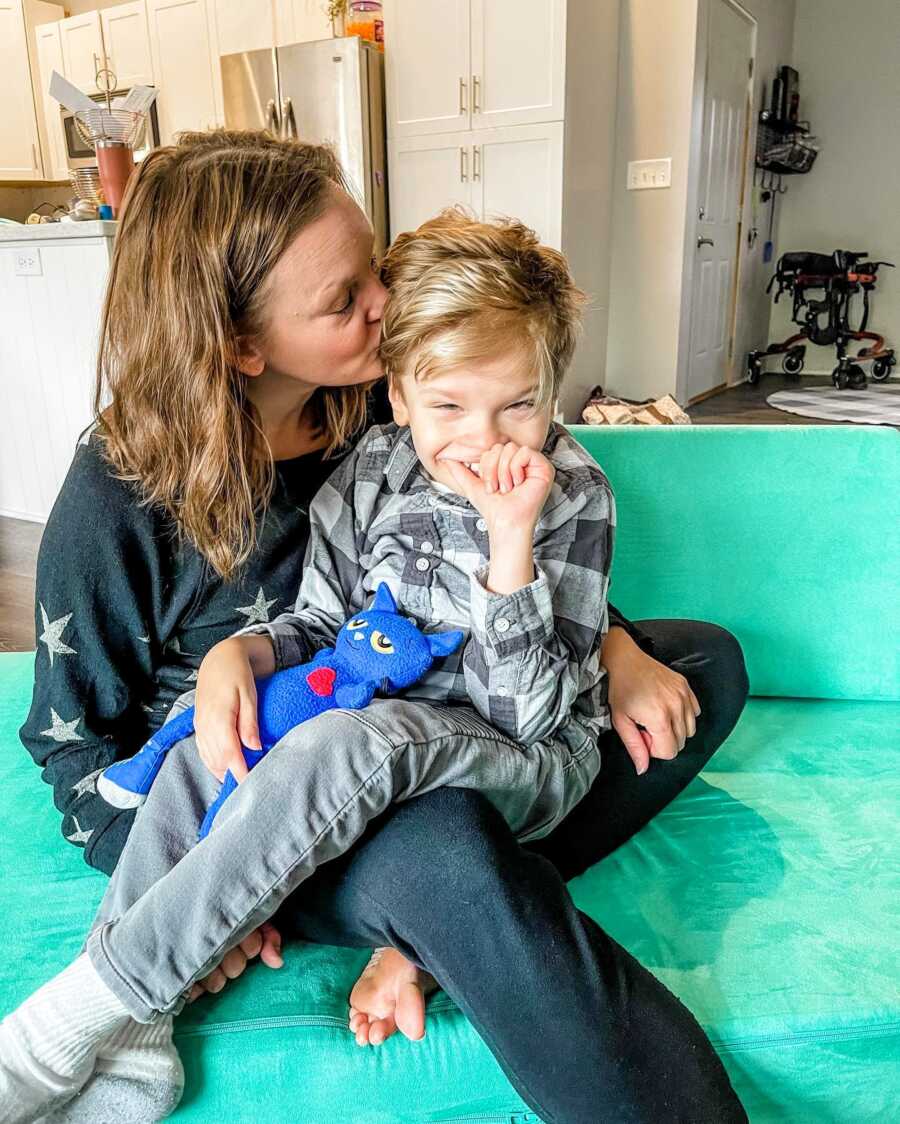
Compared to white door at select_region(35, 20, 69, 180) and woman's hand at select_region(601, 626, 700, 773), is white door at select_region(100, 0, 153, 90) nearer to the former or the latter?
white door at select_region(35, 20, 69, 180)

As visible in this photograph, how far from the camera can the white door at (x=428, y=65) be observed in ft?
13.0

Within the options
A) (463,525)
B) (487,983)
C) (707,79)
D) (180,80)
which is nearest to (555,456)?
(463,525)

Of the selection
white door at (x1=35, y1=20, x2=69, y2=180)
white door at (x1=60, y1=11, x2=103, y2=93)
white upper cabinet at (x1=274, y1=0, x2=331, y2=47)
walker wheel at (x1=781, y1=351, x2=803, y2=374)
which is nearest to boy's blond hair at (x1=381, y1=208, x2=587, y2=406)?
white upper cabinet at (x1=274, y1=0, x2=331, y2=47)

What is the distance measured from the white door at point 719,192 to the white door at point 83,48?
11.4 feet

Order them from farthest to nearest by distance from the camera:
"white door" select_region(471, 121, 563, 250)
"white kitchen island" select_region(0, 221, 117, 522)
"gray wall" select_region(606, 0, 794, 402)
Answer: "gray wall" select_region(606, 0, 794, 402), "white door" select_region(471, 121, 563, 250), "white kitchen island" select_region(0, 221, 117, 522)

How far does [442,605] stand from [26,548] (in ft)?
8.58

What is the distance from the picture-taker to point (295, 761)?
0.76 meters

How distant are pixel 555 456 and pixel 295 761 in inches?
18.8

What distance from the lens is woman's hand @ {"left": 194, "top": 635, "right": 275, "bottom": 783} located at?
838 mm

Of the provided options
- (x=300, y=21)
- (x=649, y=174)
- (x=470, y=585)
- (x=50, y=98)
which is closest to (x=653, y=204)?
(x=649, y=174)

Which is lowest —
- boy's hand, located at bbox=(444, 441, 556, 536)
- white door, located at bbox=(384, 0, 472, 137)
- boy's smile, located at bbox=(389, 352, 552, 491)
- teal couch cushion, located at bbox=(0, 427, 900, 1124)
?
teal couch cushion, located at bbox=(0, 427, 900, 1124)

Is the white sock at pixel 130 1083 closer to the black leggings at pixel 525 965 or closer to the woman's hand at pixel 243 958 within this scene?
the woman's hand at pixel 243 958

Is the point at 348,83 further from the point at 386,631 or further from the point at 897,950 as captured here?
the point at 897,950

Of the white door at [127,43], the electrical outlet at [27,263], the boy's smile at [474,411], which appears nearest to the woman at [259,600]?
the boy's smile at [474,411]
